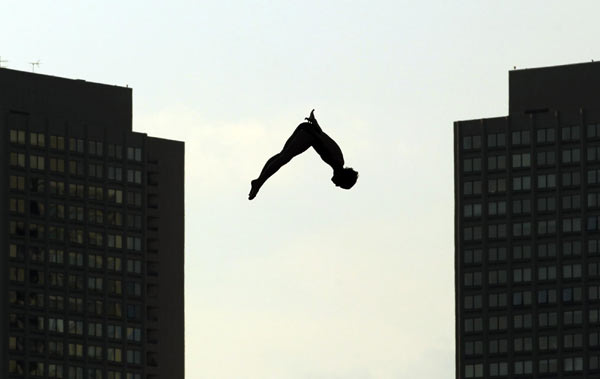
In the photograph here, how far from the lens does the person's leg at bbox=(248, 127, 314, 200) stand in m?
80.3

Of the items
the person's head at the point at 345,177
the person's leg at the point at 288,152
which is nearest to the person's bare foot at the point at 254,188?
the person's leg at the point at 288,152

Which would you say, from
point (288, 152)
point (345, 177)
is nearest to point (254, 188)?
point (288, 152)

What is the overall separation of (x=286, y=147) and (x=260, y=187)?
168 centimetres

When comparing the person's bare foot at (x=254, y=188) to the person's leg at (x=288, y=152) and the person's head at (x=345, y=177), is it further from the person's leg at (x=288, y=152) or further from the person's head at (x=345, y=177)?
the person's head at (x=345, y=177)

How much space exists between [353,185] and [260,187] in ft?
9.33

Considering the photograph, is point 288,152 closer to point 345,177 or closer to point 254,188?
point 254,188

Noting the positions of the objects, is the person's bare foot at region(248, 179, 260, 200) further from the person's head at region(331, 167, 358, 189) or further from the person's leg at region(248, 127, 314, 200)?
the person's head at region(331, 167, 358, 189)

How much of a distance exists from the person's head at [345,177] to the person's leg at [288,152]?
4.47ft

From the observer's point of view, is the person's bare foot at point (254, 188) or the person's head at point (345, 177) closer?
the person's bare foot at point (254, 188)

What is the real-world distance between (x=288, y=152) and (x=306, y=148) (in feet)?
1.81

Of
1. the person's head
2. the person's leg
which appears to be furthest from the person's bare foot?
the person's head

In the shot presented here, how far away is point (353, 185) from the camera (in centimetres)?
8062

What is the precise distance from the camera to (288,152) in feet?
264

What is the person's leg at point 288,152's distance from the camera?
263 ft
